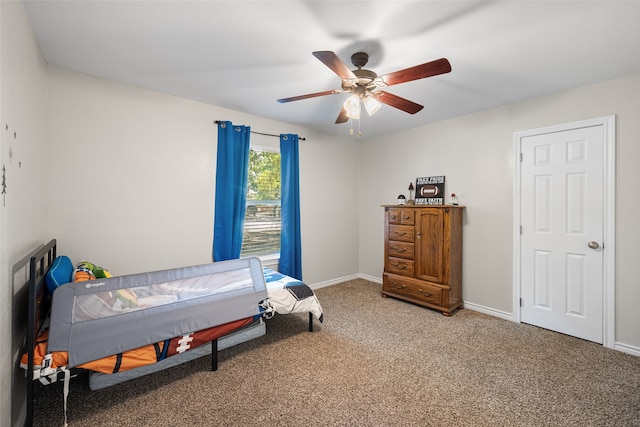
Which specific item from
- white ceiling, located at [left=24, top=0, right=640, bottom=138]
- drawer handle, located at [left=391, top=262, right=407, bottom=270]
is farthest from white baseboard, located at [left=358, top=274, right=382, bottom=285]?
white ceiling, located at [left=24, top=0, right=640, bottom=138]

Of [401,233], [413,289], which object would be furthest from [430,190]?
[413,289]

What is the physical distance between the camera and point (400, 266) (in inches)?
150

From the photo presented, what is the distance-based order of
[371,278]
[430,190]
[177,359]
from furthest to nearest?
[371,278]
[430,190]
[177,359]

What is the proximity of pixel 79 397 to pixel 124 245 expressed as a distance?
128 cm

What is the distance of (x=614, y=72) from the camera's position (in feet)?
7.84

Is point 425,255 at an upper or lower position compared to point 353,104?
lower

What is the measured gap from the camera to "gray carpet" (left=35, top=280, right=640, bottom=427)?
1.71 metres

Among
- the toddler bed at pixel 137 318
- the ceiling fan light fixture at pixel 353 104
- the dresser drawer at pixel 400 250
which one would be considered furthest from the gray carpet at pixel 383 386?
the ceiling fan light fixture at pixel 353 104

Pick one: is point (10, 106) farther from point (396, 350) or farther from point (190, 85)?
point (396, 350)

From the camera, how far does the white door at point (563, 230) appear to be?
262 centimetres

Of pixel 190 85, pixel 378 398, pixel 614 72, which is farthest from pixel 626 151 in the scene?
pixel 190 85

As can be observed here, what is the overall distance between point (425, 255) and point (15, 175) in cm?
368

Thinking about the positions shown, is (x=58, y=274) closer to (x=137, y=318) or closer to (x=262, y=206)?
(x=137, y=318)

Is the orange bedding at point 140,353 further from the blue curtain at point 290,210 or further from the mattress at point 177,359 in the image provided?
the blue curtain at point 290,210
